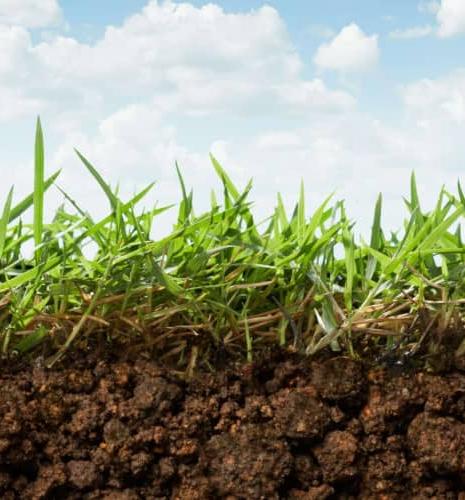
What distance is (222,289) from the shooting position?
1819mm

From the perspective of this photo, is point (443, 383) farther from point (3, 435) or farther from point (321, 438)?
point (3, 435)

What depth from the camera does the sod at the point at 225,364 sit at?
182cm

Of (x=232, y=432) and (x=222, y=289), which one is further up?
(x=222, y=289)

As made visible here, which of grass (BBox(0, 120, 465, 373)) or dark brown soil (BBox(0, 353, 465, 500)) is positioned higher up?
grass (BBox(0, 120, 465, 373))

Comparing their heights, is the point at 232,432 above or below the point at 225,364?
below

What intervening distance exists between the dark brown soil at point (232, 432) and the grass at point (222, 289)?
64mm

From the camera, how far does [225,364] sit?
188 cm

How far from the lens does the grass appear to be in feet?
6.02

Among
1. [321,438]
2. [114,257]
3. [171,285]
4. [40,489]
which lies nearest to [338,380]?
[321,438]

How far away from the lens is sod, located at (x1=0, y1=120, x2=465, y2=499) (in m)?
1.82

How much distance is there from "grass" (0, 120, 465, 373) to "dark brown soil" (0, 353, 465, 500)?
0.06 metres

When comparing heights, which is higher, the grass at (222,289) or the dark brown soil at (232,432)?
the grass at (222,289)

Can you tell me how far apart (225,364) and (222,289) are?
18 cm

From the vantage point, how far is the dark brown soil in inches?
71.6
